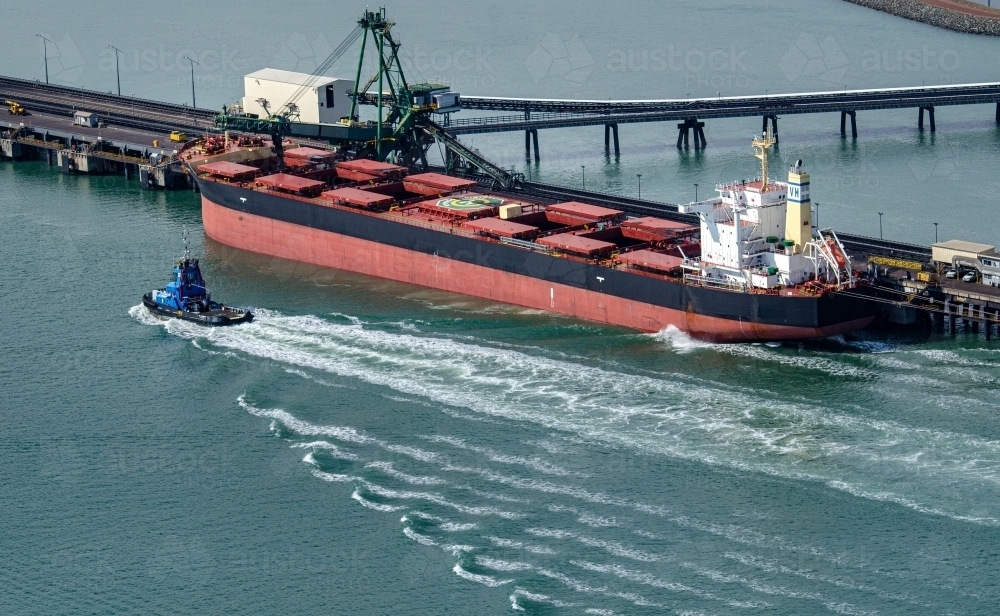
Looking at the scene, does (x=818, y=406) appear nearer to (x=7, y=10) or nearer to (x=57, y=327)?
(x=57, y=327)

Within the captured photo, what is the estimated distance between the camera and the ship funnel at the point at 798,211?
63.2 metres

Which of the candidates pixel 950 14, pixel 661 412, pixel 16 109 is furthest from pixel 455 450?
pixel 950 14

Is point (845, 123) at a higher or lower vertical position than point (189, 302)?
higher

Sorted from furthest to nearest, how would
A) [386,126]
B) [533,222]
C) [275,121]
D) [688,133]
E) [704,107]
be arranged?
1. [704,107]
2. [688,133]
3. [386,126]
4. [275,121]
5. [533,222]

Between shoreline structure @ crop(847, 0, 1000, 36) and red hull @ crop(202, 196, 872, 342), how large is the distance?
79.0m

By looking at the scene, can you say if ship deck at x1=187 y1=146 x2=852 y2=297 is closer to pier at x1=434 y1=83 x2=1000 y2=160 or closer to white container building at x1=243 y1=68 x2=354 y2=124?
white container building at x1=243 y1=68 x2=354 y2=124

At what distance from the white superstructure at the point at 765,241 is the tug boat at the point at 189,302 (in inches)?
794

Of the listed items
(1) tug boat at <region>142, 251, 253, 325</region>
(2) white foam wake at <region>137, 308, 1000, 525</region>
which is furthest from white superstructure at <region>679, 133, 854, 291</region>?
(1) tug boat at <region>142, 251, 253, 325</region>

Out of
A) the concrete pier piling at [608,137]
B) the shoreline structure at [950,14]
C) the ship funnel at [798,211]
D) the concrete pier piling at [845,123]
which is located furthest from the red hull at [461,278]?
the shoreline structure at [950,14]

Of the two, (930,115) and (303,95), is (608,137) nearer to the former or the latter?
(303,95)

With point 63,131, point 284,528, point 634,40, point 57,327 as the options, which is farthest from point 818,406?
point 634,40

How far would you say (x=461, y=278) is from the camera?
237ft

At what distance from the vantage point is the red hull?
208 ft

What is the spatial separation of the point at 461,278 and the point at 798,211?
16.8 metres
